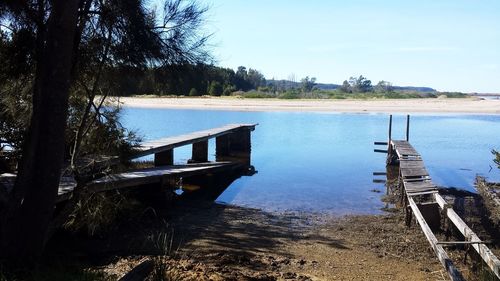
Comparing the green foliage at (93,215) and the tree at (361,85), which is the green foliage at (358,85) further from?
the green foliage at (93,215)

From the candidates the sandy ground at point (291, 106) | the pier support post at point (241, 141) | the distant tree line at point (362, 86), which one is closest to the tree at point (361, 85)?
the distant tree line at point (362, 86)

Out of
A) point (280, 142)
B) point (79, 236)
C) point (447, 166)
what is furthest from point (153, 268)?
point (280, 142)

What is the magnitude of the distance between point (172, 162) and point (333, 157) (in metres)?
8.44

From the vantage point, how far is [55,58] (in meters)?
4.42

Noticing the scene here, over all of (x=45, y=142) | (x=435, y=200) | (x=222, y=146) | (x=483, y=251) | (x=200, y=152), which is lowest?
(x=222, y=146)

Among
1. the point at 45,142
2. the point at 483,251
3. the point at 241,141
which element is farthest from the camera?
the point at 241,141

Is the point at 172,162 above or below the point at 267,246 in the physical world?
above

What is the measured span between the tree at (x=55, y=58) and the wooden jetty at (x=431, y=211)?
3415 millimetres

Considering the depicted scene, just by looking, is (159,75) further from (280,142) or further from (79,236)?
(280,142)

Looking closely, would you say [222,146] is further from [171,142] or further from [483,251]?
[483,251]

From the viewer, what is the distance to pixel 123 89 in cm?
599

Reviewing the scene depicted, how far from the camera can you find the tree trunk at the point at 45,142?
14.5 feet

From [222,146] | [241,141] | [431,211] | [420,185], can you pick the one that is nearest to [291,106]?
[241,141]

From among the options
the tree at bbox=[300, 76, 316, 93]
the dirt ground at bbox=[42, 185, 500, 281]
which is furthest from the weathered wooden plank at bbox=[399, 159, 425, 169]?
the tree at bbox=[300, 76, 316, 93]
